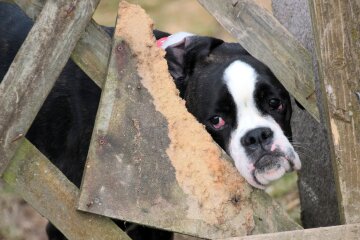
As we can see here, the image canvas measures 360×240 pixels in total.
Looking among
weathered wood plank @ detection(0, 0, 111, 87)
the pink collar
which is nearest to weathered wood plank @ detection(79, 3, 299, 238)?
weathered wood plank @ detection(0, 0, 111, 87)

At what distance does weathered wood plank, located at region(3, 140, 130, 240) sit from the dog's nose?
819 millimetres

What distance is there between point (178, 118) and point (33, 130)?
1.26 meters

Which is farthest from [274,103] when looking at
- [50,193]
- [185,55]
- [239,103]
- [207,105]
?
[50,193]

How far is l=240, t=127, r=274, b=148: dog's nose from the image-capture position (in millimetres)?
3439

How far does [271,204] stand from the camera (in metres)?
3.05

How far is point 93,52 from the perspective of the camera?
9.33 ft

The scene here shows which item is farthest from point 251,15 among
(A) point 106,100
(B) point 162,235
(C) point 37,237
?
(C) point 37,237

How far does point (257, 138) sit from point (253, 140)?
2 centimetres

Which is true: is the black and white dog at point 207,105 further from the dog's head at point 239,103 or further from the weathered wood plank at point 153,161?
the weathered wood plank at point 153,161

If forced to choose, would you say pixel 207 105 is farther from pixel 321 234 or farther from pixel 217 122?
pixel 321 234

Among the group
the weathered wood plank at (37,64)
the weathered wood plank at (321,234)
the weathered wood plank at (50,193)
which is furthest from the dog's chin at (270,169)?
the weathered wood plank at (37,64)

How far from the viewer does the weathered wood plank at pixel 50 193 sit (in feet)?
9.25

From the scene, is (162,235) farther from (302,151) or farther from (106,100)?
(106,100)

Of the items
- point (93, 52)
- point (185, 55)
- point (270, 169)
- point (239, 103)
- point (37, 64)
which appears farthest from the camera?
point (185, 55)
